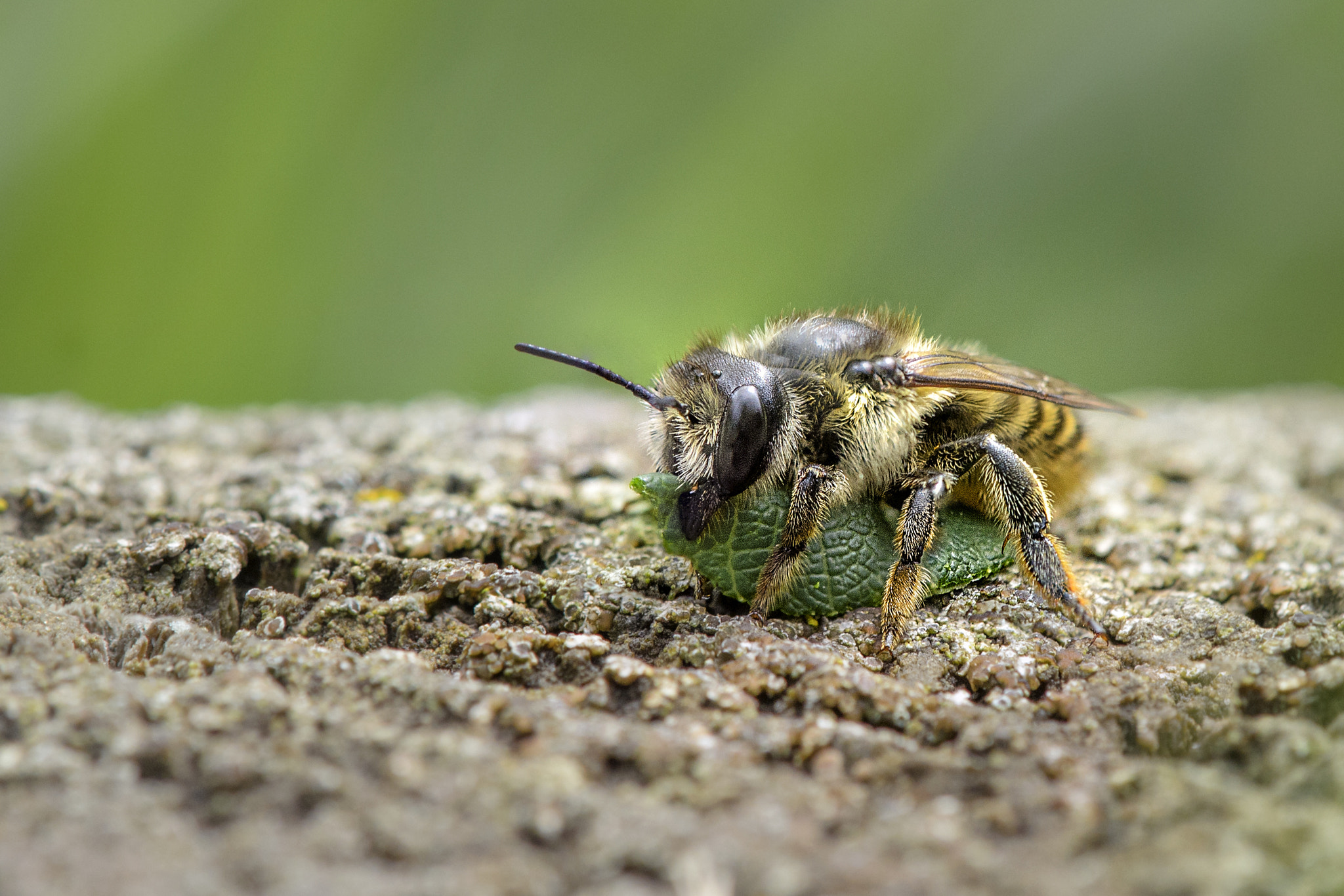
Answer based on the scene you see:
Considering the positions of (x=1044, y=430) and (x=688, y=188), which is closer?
(x=1044, y=430)

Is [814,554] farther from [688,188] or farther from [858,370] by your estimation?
[688,188]

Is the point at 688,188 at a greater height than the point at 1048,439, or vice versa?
the point at 688,188

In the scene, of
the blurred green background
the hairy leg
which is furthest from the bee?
the blurred green background

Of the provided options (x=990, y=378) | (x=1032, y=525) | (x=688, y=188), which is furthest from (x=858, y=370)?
(x=688, y=188)

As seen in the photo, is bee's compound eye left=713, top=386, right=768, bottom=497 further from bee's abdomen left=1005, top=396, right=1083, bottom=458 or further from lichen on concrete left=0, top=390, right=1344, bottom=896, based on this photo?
bee's abdomen left=1005, top=396, right=1083, bottom=458

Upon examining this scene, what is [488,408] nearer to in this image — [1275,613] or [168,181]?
[168,181]
